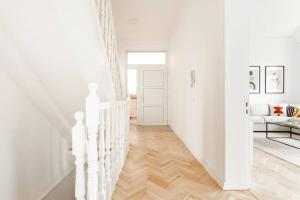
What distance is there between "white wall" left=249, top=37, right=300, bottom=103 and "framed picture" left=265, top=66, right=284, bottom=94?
0.38 ft

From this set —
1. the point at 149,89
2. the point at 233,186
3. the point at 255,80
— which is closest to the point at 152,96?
the point at 149,89

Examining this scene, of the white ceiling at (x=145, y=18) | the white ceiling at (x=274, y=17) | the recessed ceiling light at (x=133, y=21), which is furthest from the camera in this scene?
the recessed ceiling light at (x=133, y=21)

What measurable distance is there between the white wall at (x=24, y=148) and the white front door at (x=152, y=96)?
4.15 metres

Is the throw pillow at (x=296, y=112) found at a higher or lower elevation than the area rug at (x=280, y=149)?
higher

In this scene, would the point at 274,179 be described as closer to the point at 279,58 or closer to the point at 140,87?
the point at 279,58

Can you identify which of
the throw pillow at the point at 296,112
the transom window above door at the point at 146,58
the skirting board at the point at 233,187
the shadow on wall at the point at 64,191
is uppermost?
→ the transom window above door at the point at 146,58

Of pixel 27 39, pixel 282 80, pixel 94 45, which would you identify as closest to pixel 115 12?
pixel 94 45

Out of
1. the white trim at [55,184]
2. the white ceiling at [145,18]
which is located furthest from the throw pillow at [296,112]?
the white trim at [55,184]

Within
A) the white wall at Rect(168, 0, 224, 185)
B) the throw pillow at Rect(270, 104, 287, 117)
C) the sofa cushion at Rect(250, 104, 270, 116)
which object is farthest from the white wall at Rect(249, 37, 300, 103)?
the white wall at Rect(168, 0, 224, 185)

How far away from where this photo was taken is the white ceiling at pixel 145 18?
4.18 meters

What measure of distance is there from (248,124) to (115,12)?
4004 millimetres

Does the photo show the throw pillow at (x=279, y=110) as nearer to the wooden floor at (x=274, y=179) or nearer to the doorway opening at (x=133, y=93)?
the wooden floor at (x=274, y=179)

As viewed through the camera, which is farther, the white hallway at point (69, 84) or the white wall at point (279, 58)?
the white wall at point (279, 58)

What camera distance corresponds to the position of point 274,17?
4883 mm
